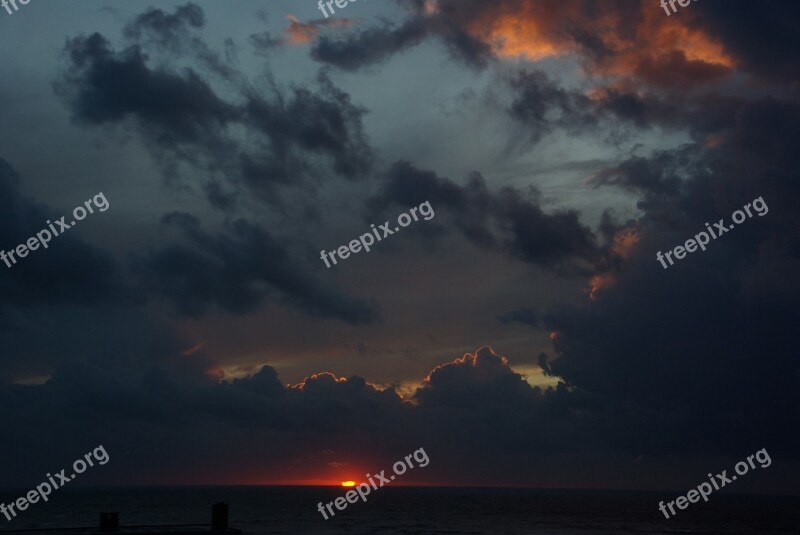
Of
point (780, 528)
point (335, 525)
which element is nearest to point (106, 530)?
point (335, 525)

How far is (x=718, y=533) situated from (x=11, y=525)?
11869cm

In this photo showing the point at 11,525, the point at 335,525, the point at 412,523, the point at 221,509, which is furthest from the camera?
the point at 412,523

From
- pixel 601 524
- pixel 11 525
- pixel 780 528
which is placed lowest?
pixel 780 528

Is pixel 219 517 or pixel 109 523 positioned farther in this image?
pixel 219 517

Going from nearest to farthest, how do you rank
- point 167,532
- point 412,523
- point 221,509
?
point 167,532 < point 221,509 < point 412,523

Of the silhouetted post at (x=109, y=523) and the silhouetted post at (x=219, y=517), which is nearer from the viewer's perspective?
the silhouetted post at (x=109, y=523)

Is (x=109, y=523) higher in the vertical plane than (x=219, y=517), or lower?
higher

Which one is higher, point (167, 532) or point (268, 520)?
point (268, 520)

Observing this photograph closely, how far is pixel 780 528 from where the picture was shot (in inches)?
6304

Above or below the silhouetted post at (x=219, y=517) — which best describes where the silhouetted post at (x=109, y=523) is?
above

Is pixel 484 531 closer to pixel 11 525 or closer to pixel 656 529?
pixel 656 529

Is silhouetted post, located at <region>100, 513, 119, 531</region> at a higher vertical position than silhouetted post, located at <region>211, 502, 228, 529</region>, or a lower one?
higher

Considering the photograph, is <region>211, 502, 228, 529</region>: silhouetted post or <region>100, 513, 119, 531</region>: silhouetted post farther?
→ <region>211, 502, 228, 529</region>: silhouetted post

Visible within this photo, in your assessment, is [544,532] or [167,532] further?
[544,532]
